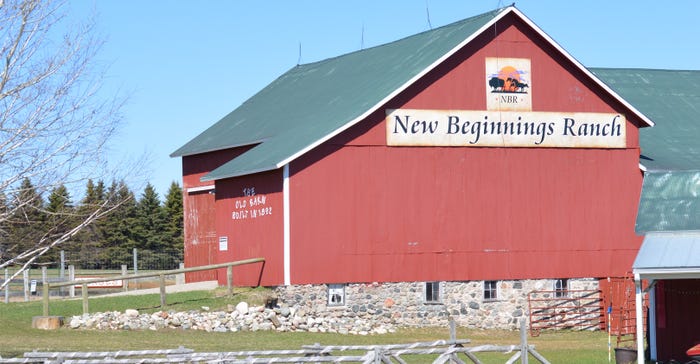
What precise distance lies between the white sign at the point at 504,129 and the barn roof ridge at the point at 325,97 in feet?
3.07

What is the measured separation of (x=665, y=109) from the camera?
45750mm

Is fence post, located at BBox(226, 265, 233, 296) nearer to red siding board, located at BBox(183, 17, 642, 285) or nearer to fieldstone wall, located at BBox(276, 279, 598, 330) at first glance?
red siding board, located at BBox(183, 17, 642, 285)

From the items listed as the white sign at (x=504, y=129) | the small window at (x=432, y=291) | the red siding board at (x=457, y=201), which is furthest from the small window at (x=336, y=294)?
the white sign at (x=504, y=129)

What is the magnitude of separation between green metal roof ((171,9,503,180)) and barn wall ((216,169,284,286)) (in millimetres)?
598

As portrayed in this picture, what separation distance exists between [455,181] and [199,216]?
1126cm

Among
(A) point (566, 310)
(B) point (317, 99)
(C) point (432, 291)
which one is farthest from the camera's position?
(B) point (317, 99)

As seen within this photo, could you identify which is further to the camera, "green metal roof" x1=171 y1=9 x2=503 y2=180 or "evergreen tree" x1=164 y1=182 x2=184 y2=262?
"evergreen tree" x1=164 y1=182 x2=184 y2=262

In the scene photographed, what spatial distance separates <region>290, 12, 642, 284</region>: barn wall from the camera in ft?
121

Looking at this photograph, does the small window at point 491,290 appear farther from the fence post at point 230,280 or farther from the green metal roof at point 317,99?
the fence post at point 230,280

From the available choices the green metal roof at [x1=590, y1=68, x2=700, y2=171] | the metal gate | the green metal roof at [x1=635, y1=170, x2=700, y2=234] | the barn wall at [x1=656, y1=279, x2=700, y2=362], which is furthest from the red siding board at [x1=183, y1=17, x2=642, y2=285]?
the barn wall at [x1=656, y1=279, x2=700, y2=362]

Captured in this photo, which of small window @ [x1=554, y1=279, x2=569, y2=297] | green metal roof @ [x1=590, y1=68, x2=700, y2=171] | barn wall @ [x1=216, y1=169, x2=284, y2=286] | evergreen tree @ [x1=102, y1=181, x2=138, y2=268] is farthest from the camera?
evergreen tree @ [x1=102, y1=181, x2=138, y2=268]

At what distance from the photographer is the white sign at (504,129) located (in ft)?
123

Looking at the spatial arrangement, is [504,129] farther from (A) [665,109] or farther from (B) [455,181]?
(A) [665,109]

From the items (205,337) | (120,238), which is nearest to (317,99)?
(205,337)
